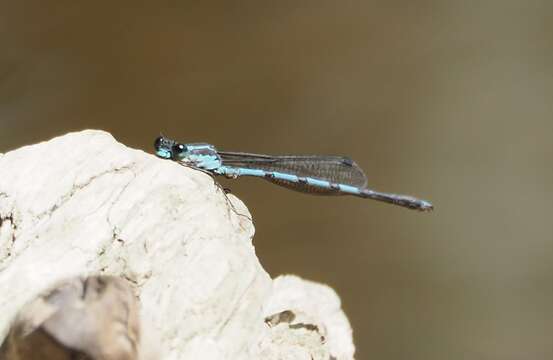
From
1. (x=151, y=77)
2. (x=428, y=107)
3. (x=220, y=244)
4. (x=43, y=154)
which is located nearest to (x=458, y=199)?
(x=428, y=107)

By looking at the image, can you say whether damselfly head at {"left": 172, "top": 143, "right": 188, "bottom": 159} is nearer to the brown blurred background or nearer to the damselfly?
the damselfly

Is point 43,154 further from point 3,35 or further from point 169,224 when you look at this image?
point 3,35

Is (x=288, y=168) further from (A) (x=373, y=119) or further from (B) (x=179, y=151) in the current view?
(A) (x=373, y=119)

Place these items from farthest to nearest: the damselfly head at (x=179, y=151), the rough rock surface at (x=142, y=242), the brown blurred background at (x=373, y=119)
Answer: the brown blurred background at (x=373, y=119) → the damselfly head at (x=179, y=151) → the rough rock surface at (x=142, y=242)

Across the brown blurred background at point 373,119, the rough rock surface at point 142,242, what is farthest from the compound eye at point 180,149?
the brown blurred background at point 373,119

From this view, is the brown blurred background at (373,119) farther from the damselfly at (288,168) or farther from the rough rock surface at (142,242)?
the rough rock surface at (142,242)

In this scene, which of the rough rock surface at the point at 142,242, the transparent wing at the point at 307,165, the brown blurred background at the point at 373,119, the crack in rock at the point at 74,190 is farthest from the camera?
the brown blurred background at the point at 373,119
